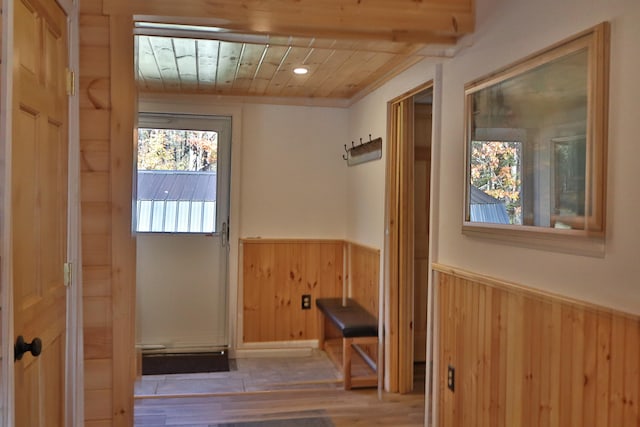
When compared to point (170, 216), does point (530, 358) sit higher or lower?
lower

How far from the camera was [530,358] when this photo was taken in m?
2.04

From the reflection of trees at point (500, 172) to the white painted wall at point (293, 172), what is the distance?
2.37 m

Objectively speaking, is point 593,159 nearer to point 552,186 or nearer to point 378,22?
point 552,186

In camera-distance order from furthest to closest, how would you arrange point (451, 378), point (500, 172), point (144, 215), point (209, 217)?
point (209, 217)
point (144, 215)
point (451, 378)
point (500, 172)

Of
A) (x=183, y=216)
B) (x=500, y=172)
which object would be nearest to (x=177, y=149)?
(x=183, y=216)

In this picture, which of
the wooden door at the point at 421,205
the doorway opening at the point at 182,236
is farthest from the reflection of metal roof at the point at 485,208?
the doorway opening at the point at 182,236

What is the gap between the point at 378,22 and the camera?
7.85 ft

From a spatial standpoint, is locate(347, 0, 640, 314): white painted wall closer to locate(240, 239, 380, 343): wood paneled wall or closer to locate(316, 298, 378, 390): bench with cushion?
locate(316, 298, 378, 390): bench with cushion

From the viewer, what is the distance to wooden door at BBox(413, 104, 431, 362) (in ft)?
13.7

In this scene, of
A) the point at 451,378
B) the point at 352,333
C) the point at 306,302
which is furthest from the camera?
the point at 306,302

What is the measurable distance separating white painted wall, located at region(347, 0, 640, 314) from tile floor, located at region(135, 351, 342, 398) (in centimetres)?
161

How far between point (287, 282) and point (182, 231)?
0.99 metres

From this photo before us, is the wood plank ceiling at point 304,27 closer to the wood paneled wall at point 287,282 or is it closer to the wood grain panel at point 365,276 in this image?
the wood grain panel at point 365,276

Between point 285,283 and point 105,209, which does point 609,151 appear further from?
point 285,283
